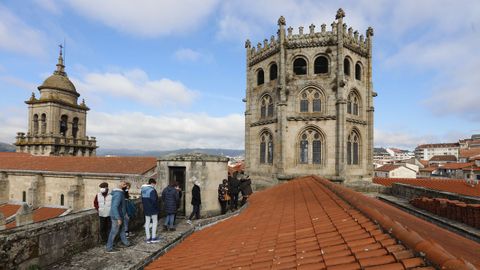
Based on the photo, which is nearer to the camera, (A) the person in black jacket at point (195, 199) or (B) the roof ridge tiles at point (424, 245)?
(B) the roof ridge tiles at point (424, 245)

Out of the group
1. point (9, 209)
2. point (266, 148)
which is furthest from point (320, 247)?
point (9, 209)

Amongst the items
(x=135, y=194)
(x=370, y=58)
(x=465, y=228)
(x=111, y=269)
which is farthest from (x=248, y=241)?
(x=370, y=58)

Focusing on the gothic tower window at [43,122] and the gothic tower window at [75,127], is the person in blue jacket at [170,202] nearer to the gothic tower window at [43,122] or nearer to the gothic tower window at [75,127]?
the gothic tower window at [43,122]

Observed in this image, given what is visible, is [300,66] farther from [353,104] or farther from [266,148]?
[266,148]

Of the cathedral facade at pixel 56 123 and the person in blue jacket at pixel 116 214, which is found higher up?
the cathedral facade at pixel 56 123

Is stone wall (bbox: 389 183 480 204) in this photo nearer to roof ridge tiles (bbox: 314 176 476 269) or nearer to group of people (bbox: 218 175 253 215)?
group of people (bbox: 218 175 253 215)

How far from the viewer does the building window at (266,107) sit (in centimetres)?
2077

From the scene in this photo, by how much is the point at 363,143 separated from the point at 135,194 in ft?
63.0

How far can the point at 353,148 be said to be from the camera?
2000 cm

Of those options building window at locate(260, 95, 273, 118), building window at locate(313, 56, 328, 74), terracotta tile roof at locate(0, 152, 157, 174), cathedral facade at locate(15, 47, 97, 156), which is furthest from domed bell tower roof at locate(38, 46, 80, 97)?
building window at locate(313, 56, 328, 74)

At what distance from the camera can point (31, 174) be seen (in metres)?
26.3

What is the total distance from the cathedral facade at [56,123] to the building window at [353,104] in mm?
38827

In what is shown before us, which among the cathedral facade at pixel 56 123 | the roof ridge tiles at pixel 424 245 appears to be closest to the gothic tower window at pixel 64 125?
the cathedral facade at pixel 56 123

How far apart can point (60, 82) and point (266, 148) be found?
3732 centimetres
